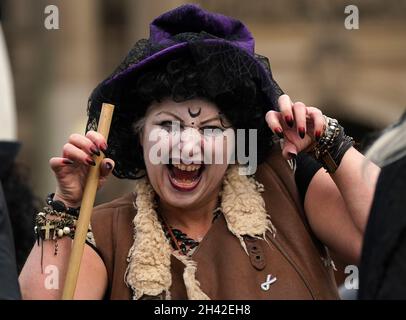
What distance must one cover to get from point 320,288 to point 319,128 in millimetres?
439

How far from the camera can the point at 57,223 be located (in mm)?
3654

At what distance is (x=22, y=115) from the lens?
17.5m

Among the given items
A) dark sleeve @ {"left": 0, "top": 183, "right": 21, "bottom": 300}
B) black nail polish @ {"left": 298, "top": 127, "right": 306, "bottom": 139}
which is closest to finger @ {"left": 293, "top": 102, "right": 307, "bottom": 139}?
black nail polish @ {"left": 298, "top": 127, "right": 306, "bottom": 139}

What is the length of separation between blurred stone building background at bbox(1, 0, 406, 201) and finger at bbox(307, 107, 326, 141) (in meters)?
11.2

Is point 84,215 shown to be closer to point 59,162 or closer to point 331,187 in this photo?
point 59,162

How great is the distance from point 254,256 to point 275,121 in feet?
1.27

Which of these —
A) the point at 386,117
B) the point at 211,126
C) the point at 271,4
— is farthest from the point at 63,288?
the point at 271,4

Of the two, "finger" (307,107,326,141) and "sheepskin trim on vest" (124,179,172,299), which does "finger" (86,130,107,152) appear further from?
"finger" (307,107,326,141)

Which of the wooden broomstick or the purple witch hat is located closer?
the wooden broomstick

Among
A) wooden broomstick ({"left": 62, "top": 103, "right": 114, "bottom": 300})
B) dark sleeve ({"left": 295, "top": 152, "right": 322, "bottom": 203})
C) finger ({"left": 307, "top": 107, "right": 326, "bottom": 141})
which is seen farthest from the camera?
dark sleeve ({"left": 295, "top": 152, "right": 322, "bottom": 203})

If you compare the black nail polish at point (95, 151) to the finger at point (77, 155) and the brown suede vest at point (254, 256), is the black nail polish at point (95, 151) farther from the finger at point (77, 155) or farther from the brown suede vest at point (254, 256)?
the brown suede vest at point (254, 256)

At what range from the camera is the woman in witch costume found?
362 cm

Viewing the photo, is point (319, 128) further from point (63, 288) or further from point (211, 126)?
point (63, 288)

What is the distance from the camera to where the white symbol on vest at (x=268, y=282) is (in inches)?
142
